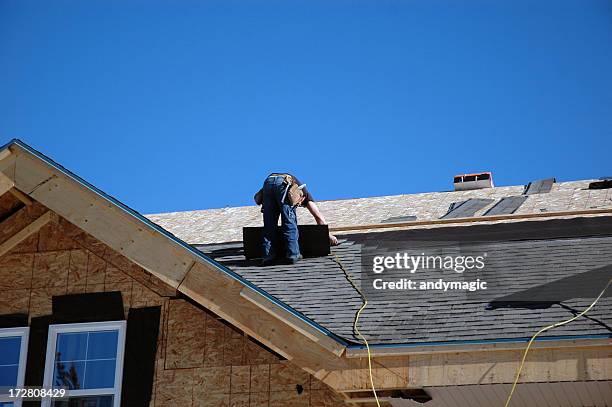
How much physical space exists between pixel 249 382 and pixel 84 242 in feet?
8.12

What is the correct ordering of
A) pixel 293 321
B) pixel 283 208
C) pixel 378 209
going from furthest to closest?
pixel 378 209 < pixel 283 208 < pixel 293 321

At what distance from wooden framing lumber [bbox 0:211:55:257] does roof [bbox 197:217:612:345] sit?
2070 millimetres

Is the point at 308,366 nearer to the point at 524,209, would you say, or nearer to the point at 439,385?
the point at 439,385

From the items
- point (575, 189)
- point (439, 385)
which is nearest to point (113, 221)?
point (439, 385)

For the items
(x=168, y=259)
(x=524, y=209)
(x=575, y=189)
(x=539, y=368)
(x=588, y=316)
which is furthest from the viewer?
(x=575, y=189)

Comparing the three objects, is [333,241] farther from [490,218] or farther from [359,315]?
[359,315]

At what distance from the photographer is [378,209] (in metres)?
14.9

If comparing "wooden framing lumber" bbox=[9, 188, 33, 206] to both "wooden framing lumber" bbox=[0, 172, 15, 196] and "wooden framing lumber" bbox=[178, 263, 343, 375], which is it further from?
"wooden framing lumber" bbox=[178, 263, 343, 375]

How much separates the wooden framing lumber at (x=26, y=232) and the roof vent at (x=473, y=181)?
8075 millimetres

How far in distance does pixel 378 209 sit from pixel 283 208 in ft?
14.4

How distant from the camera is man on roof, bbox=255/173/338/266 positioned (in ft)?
35.0

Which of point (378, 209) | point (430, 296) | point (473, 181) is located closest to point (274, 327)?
point (430, 296)

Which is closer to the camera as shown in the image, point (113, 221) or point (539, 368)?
point (539, 368)

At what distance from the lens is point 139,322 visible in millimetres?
9523
